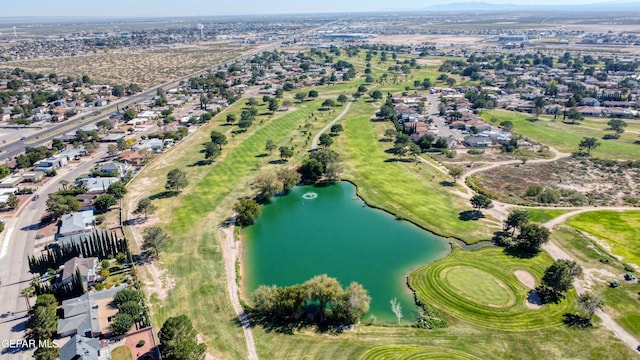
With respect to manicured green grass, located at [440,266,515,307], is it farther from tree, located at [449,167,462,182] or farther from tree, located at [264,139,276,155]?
tree, located at [264,139,276,155]

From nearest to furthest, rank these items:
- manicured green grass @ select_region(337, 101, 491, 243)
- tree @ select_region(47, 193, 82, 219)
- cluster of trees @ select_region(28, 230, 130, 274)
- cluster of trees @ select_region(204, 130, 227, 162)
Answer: cluster of trees @ select_region(28, 230, 130, 274) → tree @ select_region(47, 193, 82, 219) → manicured green grass @ select_region(337, 101, 491, 243) → cluster of trees @ select_region(204, 130, 227, 162)

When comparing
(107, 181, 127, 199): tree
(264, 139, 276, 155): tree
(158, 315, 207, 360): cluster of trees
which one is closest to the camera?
(158, 315, 207, 360): cluster of trees

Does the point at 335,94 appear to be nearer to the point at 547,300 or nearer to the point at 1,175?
the point at 1,175

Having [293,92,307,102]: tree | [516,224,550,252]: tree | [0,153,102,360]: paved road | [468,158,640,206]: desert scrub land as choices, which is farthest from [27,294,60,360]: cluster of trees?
[293,92,307,102]: tree

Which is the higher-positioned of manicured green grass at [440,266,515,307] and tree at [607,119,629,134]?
tree at [607,119,629,134]

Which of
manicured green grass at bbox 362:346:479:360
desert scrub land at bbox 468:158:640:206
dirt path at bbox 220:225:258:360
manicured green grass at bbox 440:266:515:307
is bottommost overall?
manicured green grass at bbox 362:346:479:360

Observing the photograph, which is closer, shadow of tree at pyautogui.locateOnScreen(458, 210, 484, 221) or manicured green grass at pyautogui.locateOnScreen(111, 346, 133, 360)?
manicured green grass at pyautogui.locateOnScreen(111, 346, 133, 360)

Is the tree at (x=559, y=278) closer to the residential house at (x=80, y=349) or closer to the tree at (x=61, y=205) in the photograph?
the residential house at (x=80, y=349)

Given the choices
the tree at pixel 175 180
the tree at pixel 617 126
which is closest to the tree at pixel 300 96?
the tree at pixel 175 180
